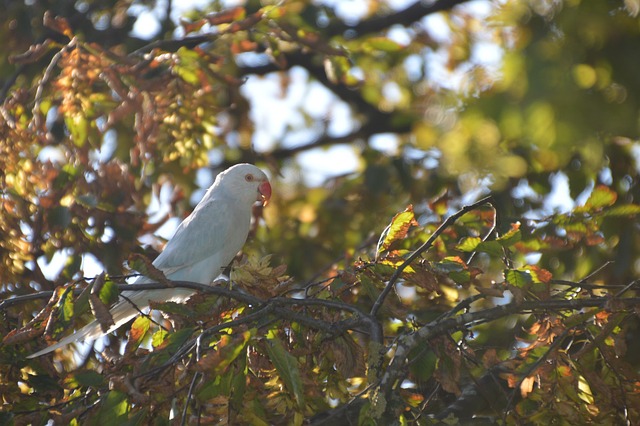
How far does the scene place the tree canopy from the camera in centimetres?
129

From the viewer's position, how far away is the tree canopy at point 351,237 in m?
1.29

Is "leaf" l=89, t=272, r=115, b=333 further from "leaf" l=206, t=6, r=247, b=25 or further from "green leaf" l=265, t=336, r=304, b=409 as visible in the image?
"leaf" l=206, t=6, r=247, b=25

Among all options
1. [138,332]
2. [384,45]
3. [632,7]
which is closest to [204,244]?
[384,45]

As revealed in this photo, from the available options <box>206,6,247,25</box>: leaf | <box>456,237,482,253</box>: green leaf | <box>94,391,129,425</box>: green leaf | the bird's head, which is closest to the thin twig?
<box>206,6,247,25</box>: leaf

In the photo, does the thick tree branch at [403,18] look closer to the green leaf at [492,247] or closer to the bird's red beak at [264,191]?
the bird's red beak at [264,191]

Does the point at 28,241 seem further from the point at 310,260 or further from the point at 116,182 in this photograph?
the point at 310,260

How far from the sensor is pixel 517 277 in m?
2.55

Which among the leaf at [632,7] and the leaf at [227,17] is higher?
the leaf at [632,7]

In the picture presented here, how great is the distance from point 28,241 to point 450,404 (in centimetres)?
224

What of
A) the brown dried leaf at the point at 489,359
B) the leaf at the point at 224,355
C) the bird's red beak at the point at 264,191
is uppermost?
the leaf at the point at 224,355

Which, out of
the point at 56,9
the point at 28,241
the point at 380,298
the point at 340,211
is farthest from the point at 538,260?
the point at 56,9

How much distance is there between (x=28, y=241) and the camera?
147 inches

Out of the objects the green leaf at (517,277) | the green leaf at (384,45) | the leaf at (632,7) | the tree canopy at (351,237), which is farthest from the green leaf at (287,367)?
the green leaf at (384,45)

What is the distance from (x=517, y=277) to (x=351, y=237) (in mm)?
3293
